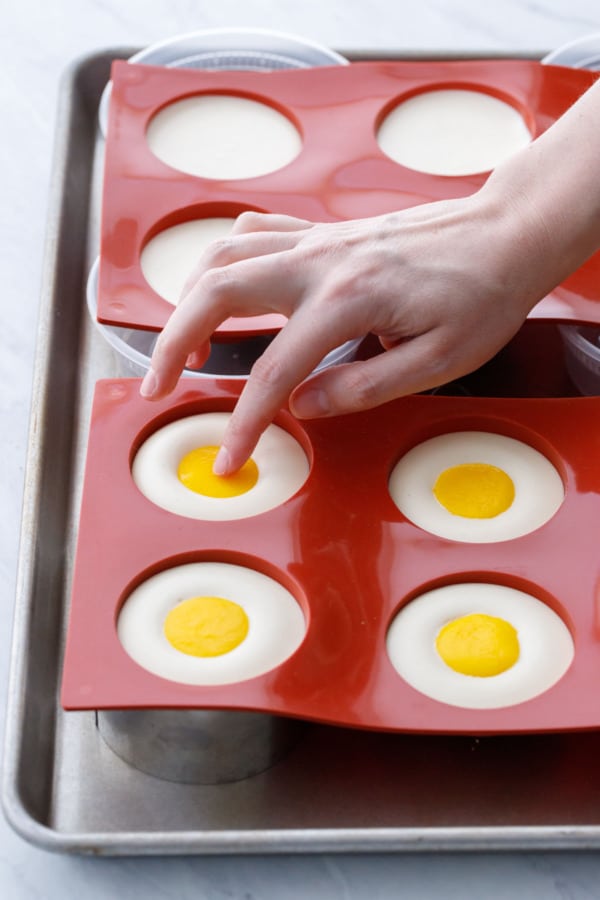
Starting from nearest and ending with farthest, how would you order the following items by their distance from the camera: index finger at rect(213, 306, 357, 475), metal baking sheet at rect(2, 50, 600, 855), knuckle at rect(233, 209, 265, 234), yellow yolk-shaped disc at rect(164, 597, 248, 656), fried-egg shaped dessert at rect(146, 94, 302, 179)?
metal baking sheet at rect(2, 50, 600, 855)
yellow yolk-shaped disc at rect(164, 597, 248, 656)
index finger at rect(213, 306, 357, 475)
knuckle at rect(233, 209, 265, 234)
fried-egg shaped dessert at rect(146, 94, 302, 179)

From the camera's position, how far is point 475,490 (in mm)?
1566

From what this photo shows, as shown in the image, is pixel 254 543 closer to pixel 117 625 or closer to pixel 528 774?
pixel 117 625

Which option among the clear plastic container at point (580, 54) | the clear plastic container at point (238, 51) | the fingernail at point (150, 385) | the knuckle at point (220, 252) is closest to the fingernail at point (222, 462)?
the fingernail at point (150, 385)

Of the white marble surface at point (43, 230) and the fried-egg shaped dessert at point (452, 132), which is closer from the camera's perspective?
the white marble surface at point (43, 230)

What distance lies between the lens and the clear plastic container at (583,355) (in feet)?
5.69

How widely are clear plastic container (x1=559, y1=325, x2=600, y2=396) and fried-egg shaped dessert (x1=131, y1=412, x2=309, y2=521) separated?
429 millimetres

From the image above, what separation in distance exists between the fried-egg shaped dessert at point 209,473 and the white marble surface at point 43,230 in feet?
0.82

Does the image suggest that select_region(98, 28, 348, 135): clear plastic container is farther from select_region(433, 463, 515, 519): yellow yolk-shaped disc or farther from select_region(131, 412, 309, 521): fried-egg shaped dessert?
select_region(433, 463, 515, 519): yellow yolk-shaped disc

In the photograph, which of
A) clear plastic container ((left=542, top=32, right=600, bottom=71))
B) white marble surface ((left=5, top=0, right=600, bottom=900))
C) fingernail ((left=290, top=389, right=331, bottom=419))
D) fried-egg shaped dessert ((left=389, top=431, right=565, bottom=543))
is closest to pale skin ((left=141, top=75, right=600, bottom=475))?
fingernail ((left=290, top=389, right=331, bottom=419))

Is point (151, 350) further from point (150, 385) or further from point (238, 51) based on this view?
point (238, 51)

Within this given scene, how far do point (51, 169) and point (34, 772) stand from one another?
1.17 metres

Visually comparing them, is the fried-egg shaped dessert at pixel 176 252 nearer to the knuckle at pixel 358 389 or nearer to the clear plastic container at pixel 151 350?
the clear plastic container at pixel 151 350

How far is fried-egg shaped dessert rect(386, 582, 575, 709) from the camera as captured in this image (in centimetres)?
134

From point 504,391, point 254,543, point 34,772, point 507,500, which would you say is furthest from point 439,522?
point 34,772
